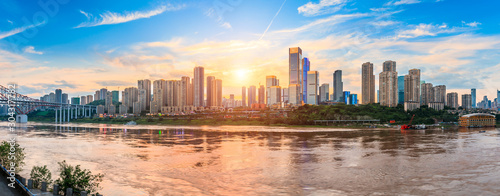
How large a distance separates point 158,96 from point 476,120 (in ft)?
527

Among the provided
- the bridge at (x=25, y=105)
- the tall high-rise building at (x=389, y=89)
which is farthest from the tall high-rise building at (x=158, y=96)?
the tall high-rise building at (x=389, y=89)

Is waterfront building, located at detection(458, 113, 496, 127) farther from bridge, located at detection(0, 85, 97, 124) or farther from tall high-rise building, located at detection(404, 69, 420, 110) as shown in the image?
bridge, located at detection(0, 85, 97, 124)

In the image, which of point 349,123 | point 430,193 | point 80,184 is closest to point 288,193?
point 430,193

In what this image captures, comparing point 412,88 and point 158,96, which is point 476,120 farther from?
point 158,96

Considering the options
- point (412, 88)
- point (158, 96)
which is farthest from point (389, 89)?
point (158, 96)

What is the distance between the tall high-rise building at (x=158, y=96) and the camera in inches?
7175

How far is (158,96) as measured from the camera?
620 feet

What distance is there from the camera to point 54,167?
→ 23.2m

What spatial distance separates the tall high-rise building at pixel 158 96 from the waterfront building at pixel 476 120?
150219 mm

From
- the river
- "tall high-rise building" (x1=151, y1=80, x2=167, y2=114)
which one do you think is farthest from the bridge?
the river

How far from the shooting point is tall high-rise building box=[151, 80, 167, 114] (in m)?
182

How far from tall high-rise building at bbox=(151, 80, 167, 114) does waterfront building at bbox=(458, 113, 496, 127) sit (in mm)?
150219

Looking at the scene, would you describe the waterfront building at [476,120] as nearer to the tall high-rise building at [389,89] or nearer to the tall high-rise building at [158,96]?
the tall high-rise building at [389,89]

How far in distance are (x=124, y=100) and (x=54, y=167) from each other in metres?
185
